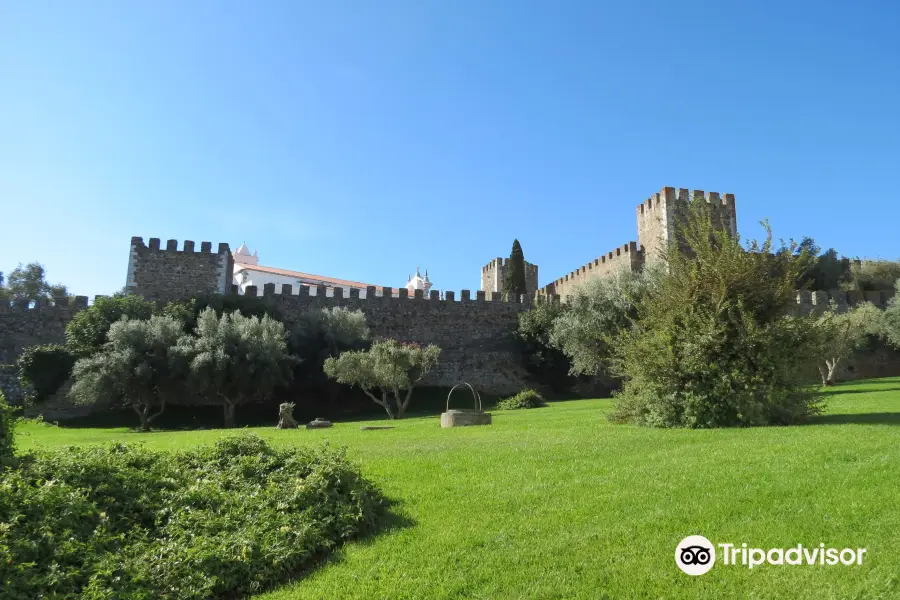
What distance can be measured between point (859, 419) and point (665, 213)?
21472 mm

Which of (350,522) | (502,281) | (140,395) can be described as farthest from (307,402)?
(350,522)

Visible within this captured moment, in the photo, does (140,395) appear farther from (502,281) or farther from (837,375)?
(837,375)

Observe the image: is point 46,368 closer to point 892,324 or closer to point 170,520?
point 170,520

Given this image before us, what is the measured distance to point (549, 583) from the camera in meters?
3.93

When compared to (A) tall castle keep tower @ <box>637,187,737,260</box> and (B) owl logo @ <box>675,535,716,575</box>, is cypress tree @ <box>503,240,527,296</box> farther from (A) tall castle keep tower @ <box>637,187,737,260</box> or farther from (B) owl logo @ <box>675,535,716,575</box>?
(B) owl logo @ <box>675,535,716,575</box>

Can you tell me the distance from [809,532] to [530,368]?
2744cm

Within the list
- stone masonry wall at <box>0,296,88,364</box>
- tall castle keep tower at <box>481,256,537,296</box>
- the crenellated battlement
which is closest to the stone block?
stone masonry wall at <box>0,296,88,364</box>

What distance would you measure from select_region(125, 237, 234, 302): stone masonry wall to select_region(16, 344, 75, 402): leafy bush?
15.2 feet

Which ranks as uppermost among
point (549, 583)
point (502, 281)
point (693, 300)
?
point (502, 281)

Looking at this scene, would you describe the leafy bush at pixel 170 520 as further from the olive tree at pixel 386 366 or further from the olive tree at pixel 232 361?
the olive tree at pixel 232 361

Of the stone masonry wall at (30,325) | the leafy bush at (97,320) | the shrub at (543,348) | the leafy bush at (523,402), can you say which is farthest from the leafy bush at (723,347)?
the stone masonry wall at (30,325)

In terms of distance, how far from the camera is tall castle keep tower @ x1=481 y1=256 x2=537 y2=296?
4125 cm

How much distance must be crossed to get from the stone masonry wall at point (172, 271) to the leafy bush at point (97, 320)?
341cm

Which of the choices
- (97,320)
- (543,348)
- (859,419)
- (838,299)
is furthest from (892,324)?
(97,320)
